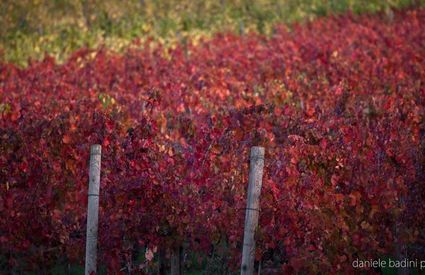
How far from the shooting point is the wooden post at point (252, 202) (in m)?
7.97

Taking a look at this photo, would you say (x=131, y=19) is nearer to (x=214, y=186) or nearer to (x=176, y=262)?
(x=214, y=186)

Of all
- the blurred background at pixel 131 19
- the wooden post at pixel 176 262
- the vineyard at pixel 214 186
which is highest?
the vineyard at pixel 214 186

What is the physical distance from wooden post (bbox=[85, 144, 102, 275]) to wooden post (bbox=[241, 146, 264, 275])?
152 centimetres

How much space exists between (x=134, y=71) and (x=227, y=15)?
14745 millimetres

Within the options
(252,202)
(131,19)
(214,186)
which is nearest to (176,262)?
(214,186)

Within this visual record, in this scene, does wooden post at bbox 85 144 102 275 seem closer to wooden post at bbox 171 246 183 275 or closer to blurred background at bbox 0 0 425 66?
wooden post at bbox 171 246 183 275

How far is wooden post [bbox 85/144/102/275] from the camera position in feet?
27.7

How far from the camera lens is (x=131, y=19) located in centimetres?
3525

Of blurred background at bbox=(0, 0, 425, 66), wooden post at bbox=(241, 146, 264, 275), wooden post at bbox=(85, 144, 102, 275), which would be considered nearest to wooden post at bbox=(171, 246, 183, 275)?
wooden post at bbox=(85, 144, 102, 275)

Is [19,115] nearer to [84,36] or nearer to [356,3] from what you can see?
[84,36]

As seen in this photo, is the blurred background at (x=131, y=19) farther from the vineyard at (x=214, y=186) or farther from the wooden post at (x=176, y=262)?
the wooden post at (x=176, y=262)

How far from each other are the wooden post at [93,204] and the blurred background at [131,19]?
2076 cm

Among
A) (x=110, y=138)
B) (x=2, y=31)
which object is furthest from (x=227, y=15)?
(x=110, y=138)

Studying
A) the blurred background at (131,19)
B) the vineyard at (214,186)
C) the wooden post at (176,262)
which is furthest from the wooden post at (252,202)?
the blurred background at (131,19)
